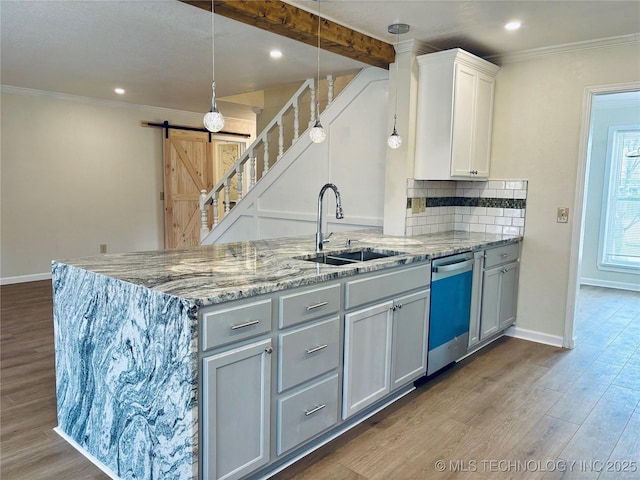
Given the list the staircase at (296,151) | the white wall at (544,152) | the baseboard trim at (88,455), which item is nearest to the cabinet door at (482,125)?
the white wall at (544,152)

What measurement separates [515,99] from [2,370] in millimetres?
4511

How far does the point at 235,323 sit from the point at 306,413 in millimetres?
681

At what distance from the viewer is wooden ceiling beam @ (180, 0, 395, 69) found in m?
2.65

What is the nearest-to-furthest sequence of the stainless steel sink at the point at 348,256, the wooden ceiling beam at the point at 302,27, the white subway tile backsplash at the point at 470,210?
the wooden ceiling beam at the point at 302,27 < the stainless steel sink at the point at 348,256 < the white subway tile backsplash at the point at 470,210

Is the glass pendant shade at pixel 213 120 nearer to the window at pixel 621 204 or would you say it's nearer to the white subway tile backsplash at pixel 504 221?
the white subway tile backsplash at pixel 504 221

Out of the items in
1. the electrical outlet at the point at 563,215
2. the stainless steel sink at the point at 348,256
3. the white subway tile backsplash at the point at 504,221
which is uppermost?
the electrical outlet at the point at 563,215

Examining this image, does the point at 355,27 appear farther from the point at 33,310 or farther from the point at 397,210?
the point at 33,310

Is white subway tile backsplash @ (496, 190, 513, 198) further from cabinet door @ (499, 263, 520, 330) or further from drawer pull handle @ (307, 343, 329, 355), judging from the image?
drawer pull handle @ (307, 343, 329, 355)

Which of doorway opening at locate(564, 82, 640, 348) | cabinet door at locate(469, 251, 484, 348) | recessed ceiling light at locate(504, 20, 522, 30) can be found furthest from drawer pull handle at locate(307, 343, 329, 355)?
doorway opening at locate(564, 82, 640, 348)

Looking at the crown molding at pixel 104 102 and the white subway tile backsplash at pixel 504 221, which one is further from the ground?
the crown molding at pixel 104 102

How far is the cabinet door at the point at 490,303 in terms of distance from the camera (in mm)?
3598

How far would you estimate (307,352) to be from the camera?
7.07 ft

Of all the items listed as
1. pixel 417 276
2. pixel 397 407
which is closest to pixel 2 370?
pixel 397 407

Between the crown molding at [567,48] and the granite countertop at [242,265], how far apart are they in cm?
164
